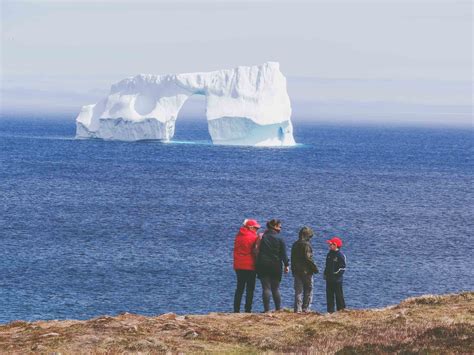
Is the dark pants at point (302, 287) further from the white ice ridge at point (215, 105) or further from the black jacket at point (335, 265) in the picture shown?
the white ice ridge at point (215, 105)

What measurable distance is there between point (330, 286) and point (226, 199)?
163 feet

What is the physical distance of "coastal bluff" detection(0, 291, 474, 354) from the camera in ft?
40.5

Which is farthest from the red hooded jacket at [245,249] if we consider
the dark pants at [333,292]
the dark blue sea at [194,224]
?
the dark blue sea at [194,224]

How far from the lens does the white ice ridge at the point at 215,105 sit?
9862 cm

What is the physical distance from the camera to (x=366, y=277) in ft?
126

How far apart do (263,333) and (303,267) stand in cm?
285

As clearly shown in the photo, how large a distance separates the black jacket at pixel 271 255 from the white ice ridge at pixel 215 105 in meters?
81.5

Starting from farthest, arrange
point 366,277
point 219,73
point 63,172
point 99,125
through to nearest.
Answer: point 99,125 → point 219,73 → point 63,172 → point 366,277

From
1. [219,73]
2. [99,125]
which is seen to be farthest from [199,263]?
[99,125]

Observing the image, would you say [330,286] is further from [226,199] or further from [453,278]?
[226,199]

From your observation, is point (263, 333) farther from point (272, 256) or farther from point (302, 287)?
point (302, 287)

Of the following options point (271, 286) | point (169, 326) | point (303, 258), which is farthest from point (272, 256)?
point (169, 326)

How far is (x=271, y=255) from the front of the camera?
1609 centimetres

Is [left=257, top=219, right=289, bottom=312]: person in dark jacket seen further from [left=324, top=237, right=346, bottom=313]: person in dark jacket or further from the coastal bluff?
[left=324, top=237, right=346, bottom=313]: person in dark jacket
